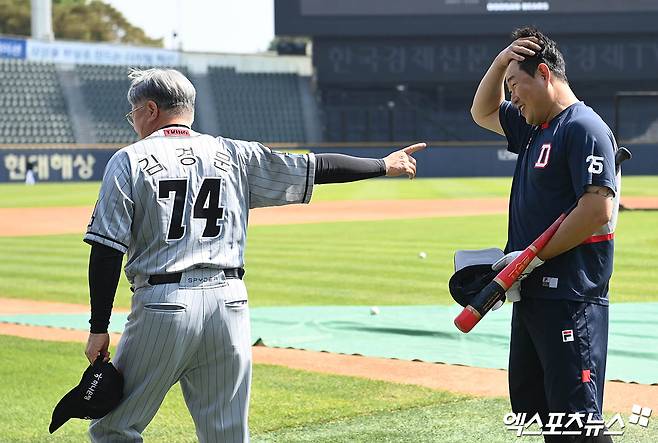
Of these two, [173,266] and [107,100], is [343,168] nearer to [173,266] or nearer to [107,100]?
[173,266]

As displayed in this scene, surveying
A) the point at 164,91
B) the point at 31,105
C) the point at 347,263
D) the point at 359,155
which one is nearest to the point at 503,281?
the point at 164,91

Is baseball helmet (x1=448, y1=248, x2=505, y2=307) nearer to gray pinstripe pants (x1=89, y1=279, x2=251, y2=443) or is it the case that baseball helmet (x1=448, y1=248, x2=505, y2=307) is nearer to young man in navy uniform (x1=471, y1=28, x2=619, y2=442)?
young man in navy uniform (x1=471, y1=28, x2=619, y2=442)

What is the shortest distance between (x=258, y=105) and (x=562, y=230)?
47.1 meters

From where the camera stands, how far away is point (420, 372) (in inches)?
285

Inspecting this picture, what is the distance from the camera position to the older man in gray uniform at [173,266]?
3.71 m

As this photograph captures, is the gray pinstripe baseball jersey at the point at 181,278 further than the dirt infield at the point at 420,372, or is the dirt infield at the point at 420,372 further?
the dirt infield at the point at 420,372

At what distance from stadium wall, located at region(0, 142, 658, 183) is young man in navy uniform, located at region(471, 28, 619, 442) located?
1506 inches

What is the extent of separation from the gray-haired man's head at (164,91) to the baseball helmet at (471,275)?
1243mm

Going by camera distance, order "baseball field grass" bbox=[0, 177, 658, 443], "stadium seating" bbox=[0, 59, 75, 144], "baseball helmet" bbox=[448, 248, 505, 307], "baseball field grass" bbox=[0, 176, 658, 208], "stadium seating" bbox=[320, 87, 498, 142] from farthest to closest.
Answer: "stadium seating" bbox=[320, 87, 498, 142]
"stadium seating" bbox=[0, 59, 75, 144]
"baseball field grass" bbox=[0, 176, 658, 208]
"baseball field grass" bbox=[0, 177, 658, 443]
"baseball helmet" bbox=[448, 248, 505, 307]

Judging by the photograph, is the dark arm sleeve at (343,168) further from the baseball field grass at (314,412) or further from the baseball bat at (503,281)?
the baseball field grass at (314,412)

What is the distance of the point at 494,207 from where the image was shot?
86.5ft

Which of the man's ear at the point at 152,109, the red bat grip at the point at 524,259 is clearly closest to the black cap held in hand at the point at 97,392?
the man's ear at the point at 152,109

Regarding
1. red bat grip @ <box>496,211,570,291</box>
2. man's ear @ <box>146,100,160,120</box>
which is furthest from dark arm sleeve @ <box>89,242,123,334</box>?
red bat grip @ <box>496,211,570,291</box>

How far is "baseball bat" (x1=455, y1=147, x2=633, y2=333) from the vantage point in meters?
3.76
